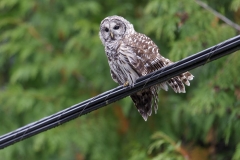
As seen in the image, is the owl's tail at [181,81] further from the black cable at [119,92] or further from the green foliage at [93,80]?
the green foliage at [93,80]

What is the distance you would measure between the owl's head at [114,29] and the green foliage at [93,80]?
938 millimetres

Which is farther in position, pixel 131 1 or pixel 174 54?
pixel 131 1

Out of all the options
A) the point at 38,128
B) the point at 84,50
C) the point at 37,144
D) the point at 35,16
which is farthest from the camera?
the point at 35,16

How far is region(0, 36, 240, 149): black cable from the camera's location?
4.64 metres

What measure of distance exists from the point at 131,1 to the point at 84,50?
99cm

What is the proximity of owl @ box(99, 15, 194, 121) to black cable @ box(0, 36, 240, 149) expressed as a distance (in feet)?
1.56

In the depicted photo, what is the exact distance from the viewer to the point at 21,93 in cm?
947

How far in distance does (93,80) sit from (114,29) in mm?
3179

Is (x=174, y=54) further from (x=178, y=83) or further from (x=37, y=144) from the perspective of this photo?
(x=37, y=144)

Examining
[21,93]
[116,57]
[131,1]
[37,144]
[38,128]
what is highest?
[131,1]

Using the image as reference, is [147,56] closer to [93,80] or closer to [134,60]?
[134,60]

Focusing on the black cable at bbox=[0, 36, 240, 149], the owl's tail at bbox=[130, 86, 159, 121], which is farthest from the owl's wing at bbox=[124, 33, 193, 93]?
the black cable at bbox=[0, 36, 240, 149]

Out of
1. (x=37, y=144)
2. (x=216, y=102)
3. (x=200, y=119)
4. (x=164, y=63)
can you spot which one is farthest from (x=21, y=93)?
(x=164, y=63)

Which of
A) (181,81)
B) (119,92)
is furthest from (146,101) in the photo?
(119,92)
